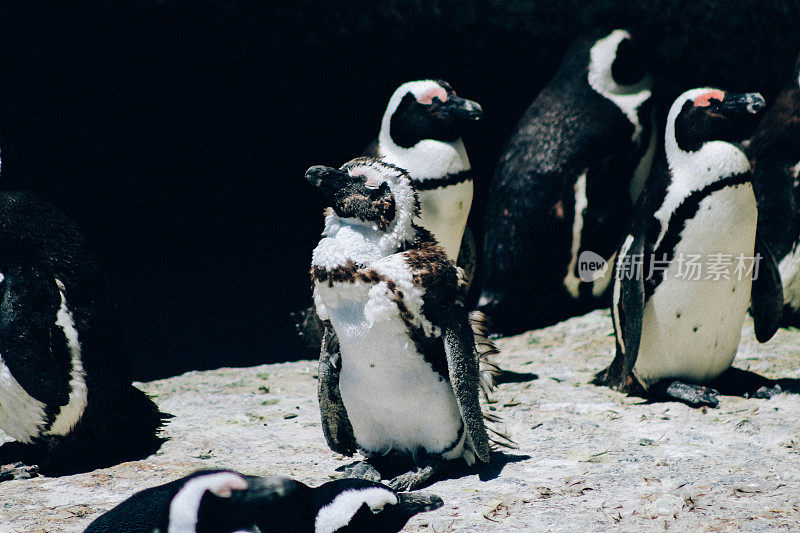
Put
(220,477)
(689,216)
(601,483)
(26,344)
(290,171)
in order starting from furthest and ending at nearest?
(290,171), (689,216), (26,344), (601,483), (220,477)

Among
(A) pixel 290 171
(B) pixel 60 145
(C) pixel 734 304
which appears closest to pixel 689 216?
(C) pixel 734 304

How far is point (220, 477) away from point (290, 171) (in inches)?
169

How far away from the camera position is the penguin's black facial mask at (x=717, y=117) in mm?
3695

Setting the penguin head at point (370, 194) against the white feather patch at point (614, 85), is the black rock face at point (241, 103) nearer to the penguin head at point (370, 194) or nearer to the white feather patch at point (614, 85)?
the white feather patch at point (614, 85)

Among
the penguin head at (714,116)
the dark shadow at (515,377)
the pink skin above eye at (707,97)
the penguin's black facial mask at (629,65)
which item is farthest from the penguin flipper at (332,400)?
the penguin's black facial mask at (629,65)

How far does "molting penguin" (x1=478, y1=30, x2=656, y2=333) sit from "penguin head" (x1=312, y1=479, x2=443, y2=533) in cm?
315

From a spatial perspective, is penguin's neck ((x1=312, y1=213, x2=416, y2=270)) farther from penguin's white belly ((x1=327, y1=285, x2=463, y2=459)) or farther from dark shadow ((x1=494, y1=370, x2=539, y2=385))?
dark shadow ((x1=494, y1=370, x2=539, y2=385))

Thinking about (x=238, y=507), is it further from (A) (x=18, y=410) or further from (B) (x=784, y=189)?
(B) (x=784, y=189)

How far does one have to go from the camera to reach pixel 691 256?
3691 mm

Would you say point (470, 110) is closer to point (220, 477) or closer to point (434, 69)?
point (434, 69)

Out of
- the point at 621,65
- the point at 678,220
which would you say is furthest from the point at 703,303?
the point at 621,65

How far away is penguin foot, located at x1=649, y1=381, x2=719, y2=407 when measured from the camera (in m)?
3.70

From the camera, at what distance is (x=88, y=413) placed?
3.15m

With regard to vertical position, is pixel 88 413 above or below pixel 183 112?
below
